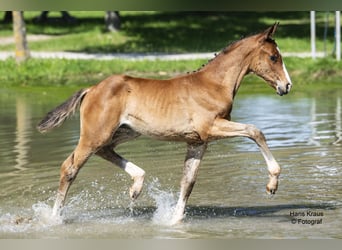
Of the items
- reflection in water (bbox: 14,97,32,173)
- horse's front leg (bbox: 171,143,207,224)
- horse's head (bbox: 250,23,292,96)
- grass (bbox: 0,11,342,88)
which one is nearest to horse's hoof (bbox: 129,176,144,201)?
horse's front leg (bbox: 171,143,207,224)

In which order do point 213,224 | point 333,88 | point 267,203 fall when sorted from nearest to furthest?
point 213,224 → point 267,203 → point 333,88

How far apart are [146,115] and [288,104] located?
10.5 meters

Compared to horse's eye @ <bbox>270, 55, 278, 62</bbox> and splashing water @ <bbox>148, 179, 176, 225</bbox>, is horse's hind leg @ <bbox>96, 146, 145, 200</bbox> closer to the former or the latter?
splashing water @ <bbox>148, 179, 176, 225</bbox>

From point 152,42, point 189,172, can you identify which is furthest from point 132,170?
point 152,42

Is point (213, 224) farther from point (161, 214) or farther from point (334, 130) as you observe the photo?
point (334, 130)

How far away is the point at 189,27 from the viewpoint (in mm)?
33062

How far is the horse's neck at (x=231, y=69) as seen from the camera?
31.1 feet

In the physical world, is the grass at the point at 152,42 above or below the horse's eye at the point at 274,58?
below

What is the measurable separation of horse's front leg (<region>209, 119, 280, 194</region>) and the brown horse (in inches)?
0.5

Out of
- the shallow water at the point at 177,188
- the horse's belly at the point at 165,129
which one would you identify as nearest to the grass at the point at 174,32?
the shallow water at the point at 177,188

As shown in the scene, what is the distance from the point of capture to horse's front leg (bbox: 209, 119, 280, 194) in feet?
29.3

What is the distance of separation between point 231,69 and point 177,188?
2.31 meters

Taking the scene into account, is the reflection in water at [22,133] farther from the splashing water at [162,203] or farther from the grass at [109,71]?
the grass at [109,71]
